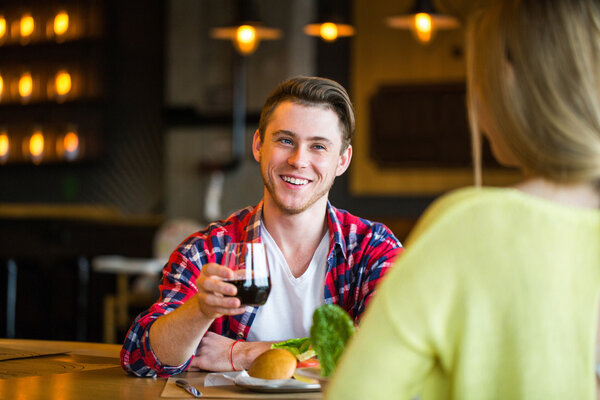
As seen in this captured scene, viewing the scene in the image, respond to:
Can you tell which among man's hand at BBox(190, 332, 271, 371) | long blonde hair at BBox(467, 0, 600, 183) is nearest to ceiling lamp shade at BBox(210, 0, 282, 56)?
man's hand at BBox(190, 332, 271, 371)

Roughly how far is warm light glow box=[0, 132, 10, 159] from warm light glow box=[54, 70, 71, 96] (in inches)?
32.3

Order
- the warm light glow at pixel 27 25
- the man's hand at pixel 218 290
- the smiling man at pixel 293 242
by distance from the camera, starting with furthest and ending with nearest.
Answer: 1. the warm light glow at pixel 27 25
2. the smiling man at pixel 293 242
3. the man's hand at pixel 218 290

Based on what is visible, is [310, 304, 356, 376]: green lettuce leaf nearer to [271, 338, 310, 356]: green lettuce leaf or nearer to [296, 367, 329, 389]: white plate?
[296, 367, 329, 389]: white plate

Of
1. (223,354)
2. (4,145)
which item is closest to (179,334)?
(223,354)

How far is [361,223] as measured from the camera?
230 centimetres

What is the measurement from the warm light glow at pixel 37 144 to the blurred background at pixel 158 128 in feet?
0.05

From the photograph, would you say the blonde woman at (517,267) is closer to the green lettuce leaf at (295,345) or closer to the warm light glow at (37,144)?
Answer: the green lettuce leaf at (295,345)

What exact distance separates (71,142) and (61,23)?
1.25m

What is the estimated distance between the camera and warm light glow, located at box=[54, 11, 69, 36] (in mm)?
8696

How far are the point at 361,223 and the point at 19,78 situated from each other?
748 cm

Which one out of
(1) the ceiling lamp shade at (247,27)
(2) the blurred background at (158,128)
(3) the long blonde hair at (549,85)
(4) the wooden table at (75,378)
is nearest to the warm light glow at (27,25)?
(2) the blurred background at (158,128)

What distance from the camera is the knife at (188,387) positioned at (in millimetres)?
1664

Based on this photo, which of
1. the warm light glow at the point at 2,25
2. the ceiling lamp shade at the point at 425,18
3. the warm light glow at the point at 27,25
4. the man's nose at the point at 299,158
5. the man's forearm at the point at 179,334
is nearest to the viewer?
the man's forearm at the point at 179,334

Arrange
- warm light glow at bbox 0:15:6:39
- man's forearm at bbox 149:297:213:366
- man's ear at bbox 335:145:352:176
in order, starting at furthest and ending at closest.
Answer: warm light glow at bbox 0:15:6:39, man's ear at bbox 335:145:352:176, man's forearm at bbox 149:297:213:366
